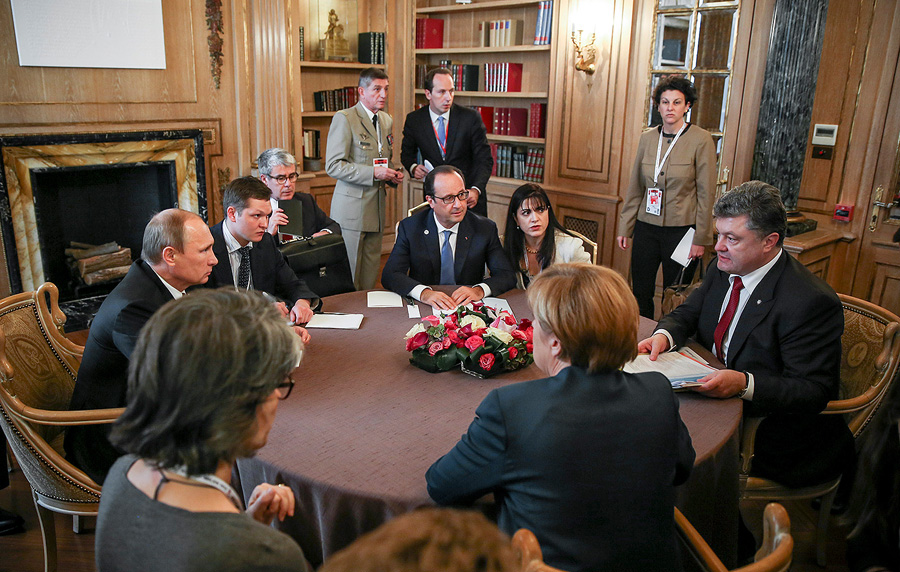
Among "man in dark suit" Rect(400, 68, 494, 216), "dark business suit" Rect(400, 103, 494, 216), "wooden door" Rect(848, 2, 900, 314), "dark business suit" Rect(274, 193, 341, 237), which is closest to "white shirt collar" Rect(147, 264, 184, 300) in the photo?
"dark business suit" Rect(274, 193, 341, 237)

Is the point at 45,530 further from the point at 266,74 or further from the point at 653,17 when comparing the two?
the point at 653,17

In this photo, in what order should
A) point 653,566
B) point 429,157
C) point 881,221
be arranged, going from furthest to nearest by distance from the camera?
point 429,157 < point 881,221 < point 653,566

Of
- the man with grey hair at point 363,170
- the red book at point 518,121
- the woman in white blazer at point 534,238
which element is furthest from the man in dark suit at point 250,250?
the red book at point 518,121

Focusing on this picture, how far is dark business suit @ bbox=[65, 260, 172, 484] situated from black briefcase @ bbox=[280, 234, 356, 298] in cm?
103

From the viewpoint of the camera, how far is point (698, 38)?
14.4ft

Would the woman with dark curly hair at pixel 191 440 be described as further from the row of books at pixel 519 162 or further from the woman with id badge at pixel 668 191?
the row of books at pixel 519 162

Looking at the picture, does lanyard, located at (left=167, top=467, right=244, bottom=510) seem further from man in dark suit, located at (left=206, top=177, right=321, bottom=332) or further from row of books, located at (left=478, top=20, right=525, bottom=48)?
row of books, located at (left=478, top=20, right=525, bottom=48)

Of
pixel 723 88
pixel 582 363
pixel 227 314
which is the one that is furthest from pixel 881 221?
pixel 227 314

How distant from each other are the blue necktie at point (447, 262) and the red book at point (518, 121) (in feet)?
9.29

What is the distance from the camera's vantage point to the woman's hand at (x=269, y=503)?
4.43 ft

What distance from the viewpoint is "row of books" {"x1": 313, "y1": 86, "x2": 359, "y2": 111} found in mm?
5977

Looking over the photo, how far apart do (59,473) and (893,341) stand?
8.65 feet

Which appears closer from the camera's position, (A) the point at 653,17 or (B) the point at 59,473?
(B) the point at 59,473

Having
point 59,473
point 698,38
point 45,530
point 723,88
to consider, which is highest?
point 698,38
